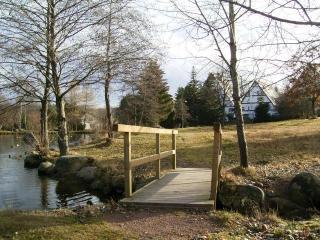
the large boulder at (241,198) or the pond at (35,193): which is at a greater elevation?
the large boulder at (241,198)

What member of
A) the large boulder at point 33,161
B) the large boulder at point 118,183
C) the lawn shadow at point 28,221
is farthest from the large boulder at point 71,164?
the lawn shadow at point 28,221

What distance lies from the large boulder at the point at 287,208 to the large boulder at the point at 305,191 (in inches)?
8.1

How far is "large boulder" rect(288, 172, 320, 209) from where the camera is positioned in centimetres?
1116

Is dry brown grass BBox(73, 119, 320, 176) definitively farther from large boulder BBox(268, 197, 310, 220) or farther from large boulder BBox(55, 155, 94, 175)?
large boulder BBox(268, 197, 310, 220)

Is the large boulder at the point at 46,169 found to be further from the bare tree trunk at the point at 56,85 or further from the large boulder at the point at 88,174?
the large boulder at the point at 88,174

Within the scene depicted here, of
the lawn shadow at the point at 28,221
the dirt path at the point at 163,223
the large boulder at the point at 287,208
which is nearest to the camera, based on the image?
the lawn shadow at the point at 28,221

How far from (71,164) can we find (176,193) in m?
9.06

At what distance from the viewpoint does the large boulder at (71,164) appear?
1795 centimetres

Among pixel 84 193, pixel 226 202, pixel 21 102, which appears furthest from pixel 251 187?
pixel 21 102

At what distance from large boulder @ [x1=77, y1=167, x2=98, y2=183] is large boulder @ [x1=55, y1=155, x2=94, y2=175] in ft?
1.74

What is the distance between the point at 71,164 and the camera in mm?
18141

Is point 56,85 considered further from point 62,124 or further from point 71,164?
point 71,164

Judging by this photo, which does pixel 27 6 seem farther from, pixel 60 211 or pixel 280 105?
pixel 280 105

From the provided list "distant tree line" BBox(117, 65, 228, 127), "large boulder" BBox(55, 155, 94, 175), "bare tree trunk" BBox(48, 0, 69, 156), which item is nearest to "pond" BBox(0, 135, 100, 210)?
"large boulder" BBox(55, 155, 94, 175)
